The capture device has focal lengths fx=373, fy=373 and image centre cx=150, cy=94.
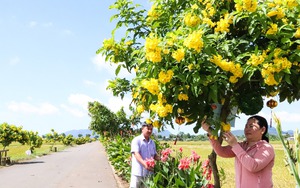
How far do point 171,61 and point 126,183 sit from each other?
9.04 meters

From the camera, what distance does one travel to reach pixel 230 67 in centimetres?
335

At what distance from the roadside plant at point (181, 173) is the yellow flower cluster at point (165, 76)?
9.52ft

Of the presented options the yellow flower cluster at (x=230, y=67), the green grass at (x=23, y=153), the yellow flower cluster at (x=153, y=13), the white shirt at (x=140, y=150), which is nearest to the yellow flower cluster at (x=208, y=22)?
the yellow flower cluster at (x=230, y=67)

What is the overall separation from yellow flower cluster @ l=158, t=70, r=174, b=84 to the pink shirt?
0.96 metres

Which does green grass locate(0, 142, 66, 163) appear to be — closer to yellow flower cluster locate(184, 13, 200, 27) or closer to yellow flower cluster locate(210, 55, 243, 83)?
yellow flower cluster locate(184, 13, 200, 27)

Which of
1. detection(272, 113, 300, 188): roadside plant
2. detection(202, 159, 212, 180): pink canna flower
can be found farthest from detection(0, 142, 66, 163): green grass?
detection(272, 113, 300, 188): roadside plant

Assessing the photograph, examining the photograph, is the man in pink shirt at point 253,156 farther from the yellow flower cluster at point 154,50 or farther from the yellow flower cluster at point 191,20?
the yellow flower cluster at point 191,20

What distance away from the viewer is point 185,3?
14.9ft

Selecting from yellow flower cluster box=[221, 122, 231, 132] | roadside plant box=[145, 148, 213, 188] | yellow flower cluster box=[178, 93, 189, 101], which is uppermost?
yellow flower cluster box=[178, 93, 189, 101]

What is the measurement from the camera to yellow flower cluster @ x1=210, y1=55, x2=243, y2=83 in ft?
10.8

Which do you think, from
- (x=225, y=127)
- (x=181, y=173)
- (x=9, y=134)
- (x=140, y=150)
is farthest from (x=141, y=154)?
(x=9, y=134)

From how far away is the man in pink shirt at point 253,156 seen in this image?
3451mm

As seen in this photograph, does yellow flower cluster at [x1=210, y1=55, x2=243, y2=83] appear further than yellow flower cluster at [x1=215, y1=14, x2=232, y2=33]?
No

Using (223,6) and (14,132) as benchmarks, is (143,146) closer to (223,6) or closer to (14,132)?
(223,6)
